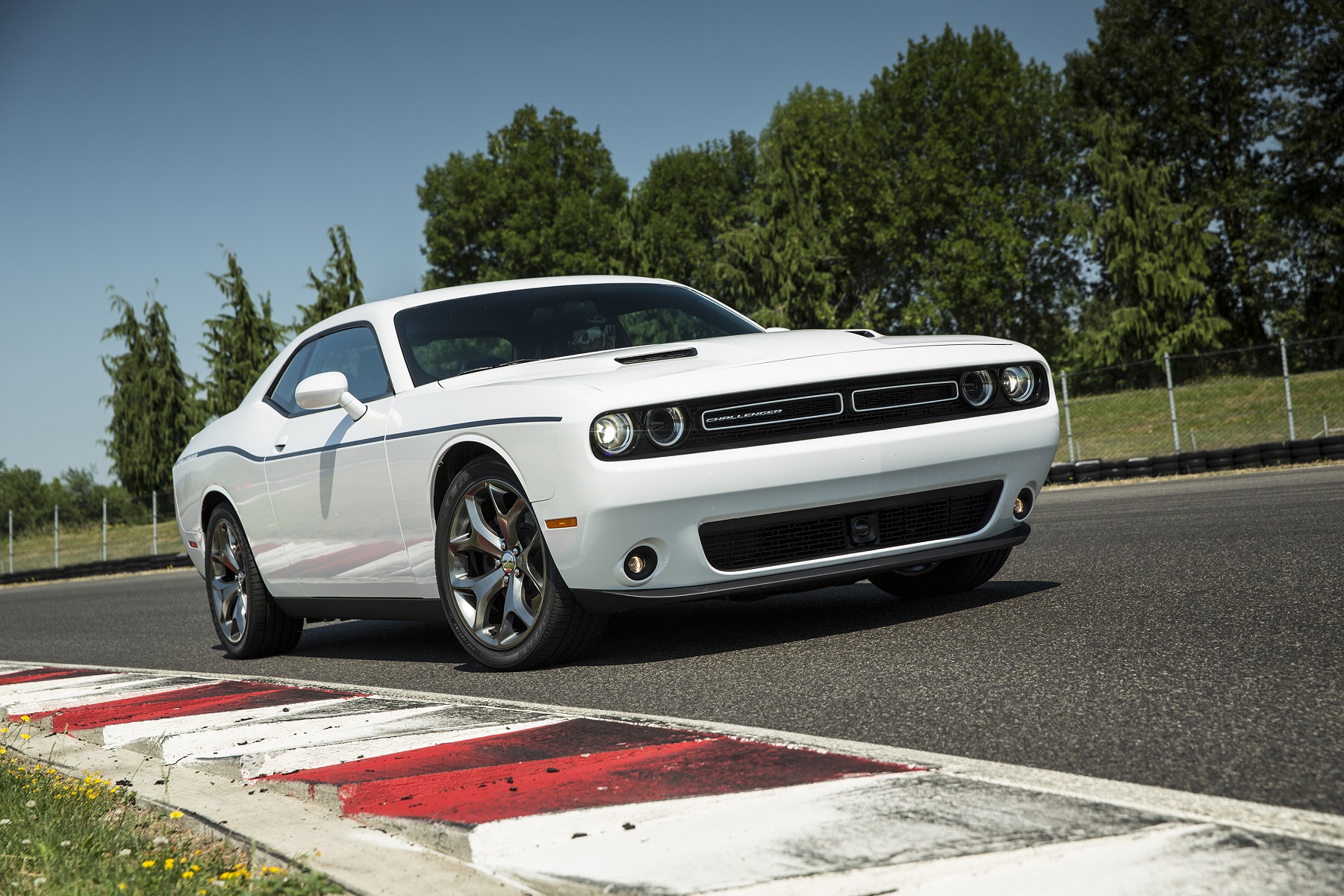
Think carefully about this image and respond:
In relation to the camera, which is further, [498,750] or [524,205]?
[524,205]

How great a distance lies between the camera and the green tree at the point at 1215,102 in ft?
134

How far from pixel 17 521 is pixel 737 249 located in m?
19.9

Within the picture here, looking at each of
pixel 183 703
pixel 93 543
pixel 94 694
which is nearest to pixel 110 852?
pixel 183 703

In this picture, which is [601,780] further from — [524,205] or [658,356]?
[524,205]

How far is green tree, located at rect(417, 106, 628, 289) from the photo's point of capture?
5553cm

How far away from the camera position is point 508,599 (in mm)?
4668

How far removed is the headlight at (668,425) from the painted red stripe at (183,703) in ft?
4.76

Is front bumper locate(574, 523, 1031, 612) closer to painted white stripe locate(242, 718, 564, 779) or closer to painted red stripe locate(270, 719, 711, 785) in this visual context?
painted white stripe locate(242, 718, 564, 779)

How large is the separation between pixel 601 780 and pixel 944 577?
Result: 3.05 meters

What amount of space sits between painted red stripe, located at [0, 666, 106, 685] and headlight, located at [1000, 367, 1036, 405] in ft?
14.3

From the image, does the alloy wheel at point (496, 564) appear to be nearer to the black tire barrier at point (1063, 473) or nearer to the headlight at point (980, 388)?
the headlight at point (980, 388)

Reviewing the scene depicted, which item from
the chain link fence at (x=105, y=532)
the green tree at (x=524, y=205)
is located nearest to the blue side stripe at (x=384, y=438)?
the chain link fence at (x=105, y=532)

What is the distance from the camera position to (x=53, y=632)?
32.2ft

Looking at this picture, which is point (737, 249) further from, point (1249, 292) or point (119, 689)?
point (119, 689)
